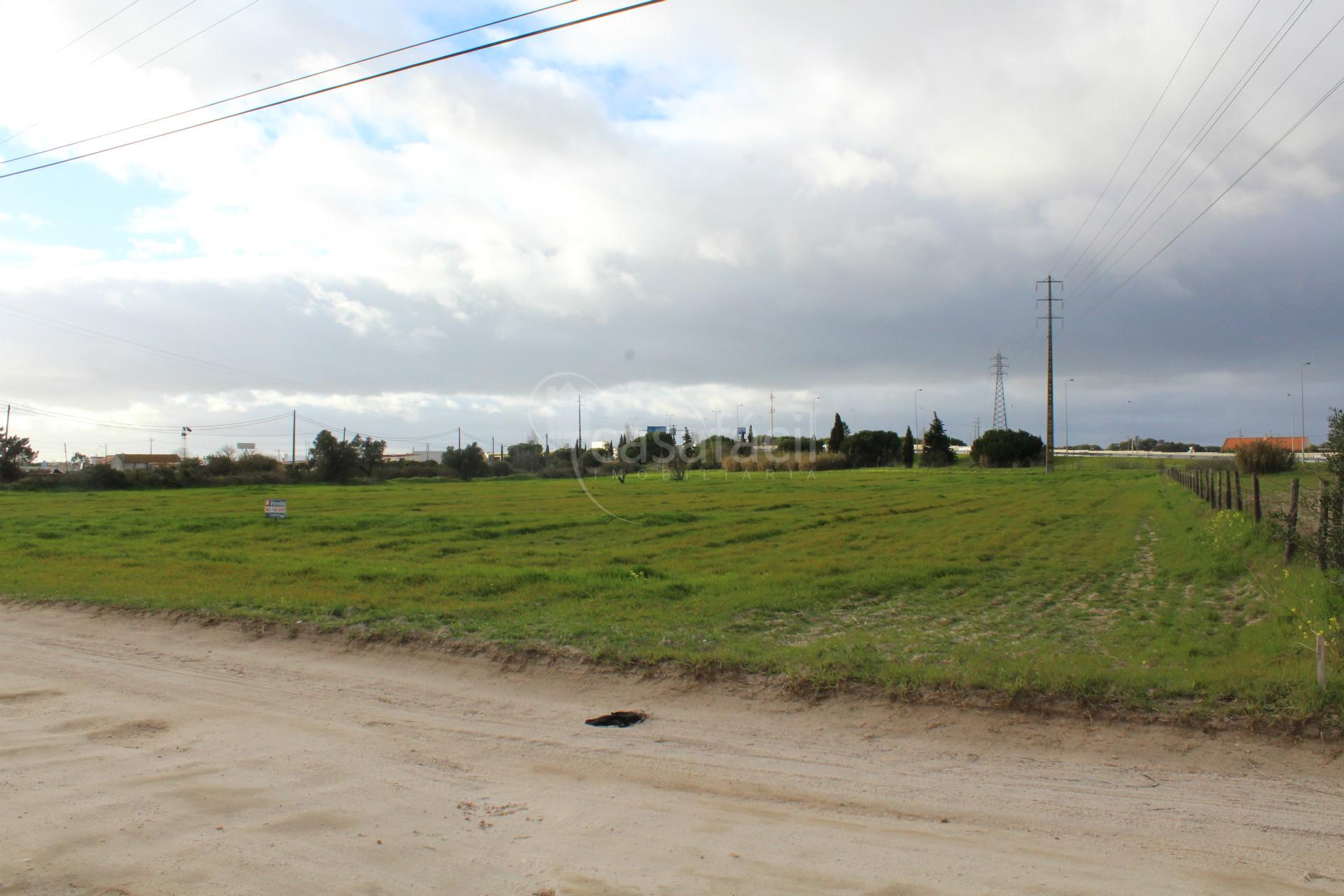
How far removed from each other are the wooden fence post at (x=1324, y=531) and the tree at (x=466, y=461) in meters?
86.8

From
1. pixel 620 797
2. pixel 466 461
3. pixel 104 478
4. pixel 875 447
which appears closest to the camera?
pixel 620 797

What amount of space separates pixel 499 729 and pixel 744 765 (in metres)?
2.44

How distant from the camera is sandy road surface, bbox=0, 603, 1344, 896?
188 inches

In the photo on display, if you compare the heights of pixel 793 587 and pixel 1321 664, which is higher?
pixel 1321 664

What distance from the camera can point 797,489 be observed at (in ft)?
167

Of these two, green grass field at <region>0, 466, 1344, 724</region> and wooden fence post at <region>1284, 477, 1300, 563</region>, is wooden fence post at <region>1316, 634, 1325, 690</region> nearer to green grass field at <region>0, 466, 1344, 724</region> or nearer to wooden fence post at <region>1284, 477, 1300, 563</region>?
green grass field at <region>0, 466, 1344, 724</region>

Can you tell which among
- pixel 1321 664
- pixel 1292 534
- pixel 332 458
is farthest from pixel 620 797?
pixel 332 458

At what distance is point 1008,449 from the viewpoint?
9500 cm

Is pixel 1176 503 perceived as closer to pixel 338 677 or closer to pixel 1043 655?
pixel 1043 655

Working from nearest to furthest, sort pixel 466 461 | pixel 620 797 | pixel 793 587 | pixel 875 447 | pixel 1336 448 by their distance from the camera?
pixel 620 797, pixel 1336 448, pixel 793 587, pixel 466 461, pixel 875 447

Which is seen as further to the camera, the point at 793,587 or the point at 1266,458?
the point at 1266,458

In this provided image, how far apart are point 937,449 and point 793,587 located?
93.1 metres

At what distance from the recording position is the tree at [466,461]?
93.3 m

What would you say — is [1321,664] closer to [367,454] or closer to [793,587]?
[793,587]
